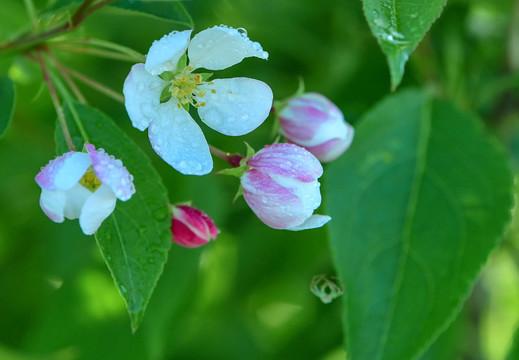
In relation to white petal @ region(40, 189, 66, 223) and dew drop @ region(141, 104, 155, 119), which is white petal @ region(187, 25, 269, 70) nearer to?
dew drop @ region(141, 104, 155, 119)

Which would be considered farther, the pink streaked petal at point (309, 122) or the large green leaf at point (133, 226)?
the pink streaked petal at point (309, 122)

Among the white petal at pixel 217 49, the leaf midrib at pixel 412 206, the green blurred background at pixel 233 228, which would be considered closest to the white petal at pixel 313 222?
the white petal at pixel 217 49

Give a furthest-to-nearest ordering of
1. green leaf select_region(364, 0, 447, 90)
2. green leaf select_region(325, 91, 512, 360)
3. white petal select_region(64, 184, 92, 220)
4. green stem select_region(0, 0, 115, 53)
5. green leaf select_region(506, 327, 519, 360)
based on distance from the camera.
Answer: green leaf select_region(506, 327, 519, 360) → green leaf select_region(325, 91, 512, 360) → green stem select_region(0, 0, 115, 53) → white petal select_region(64, 184, 92, 220) → green leaf select_region(364, 0, 447, 90)

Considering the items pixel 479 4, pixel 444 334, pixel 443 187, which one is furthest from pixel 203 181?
pixel 479 4

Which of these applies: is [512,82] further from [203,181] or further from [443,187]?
[203,181]

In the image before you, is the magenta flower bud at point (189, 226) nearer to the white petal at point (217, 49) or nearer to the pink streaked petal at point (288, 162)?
the pink streaked petal at point (288, 162)

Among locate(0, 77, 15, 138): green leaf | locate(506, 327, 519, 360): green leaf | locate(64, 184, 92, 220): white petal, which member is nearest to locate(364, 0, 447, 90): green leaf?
locate(64, 184, 92, 220): white petal
